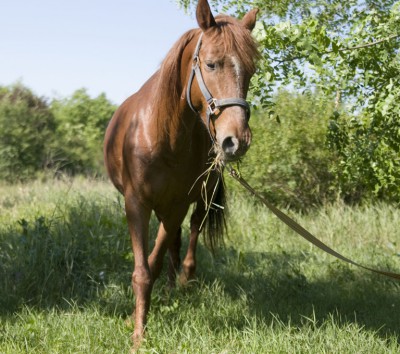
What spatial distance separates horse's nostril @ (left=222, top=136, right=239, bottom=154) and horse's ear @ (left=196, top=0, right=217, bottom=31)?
794 millimetres

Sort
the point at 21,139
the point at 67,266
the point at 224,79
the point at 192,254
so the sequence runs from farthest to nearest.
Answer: the point at 21,139
the point at 192,254
the point at 67,266
the point at 224,79

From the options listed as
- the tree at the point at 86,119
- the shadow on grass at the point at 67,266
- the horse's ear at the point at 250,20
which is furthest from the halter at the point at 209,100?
the tree at the point at 86,119

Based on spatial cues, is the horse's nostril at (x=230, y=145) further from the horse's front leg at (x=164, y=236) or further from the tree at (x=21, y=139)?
the tree at (x=21, y=139)

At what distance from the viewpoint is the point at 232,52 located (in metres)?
3.21

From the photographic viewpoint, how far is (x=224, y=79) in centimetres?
321

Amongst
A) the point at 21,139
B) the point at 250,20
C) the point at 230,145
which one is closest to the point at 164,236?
the point at 230,145

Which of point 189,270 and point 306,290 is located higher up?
point 189,270

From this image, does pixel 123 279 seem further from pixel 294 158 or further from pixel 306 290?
pixel 294 158

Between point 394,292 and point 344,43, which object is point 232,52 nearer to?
point 344,43

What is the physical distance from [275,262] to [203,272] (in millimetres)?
1028

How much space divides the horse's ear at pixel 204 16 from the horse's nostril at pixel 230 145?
2.61ft

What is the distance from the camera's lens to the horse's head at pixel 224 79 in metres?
3.07

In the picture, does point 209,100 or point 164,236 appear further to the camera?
point 164,236

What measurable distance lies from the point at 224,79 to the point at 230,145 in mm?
425
